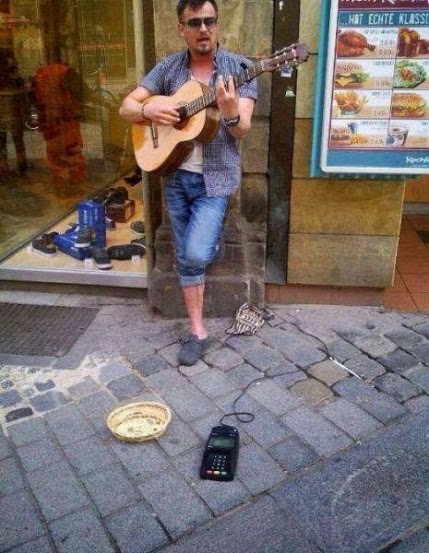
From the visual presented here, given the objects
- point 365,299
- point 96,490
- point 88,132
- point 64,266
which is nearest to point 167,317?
point 64,266

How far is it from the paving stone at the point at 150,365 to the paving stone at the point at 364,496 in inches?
46.8

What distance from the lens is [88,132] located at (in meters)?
6.38

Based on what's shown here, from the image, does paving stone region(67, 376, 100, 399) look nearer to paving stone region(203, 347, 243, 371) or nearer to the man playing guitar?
the man playing guitar

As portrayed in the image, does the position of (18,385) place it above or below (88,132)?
below

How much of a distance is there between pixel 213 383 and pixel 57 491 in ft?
3.59

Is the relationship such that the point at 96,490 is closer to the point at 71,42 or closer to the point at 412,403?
the point at 412,403

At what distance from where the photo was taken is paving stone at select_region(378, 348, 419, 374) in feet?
11.3

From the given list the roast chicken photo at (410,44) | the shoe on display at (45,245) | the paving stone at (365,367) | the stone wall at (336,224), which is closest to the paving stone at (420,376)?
the paving stone at (365,367)

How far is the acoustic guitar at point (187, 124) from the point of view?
2.85m

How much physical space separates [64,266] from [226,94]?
2356 millimetres

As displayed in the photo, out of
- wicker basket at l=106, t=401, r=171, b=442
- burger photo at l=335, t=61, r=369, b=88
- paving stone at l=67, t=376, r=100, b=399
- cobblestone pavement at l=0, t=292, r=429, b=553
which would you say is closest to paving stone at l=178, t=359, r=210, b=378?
cobblestone pavement at l=0, t=292, r=429, b=553

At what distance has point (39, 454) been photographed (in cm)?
278

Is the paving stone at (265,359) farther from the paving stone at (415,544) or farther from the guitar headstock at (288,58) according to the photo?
the guitar headstock at (288,58)

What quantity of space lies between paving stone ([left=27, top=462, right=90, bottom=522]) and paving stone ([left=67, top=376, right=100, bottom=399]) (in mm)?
575
